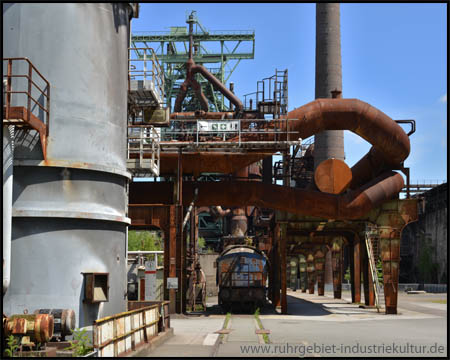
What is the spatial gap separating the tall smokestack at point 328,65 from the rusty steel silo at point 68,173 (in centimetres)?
3110

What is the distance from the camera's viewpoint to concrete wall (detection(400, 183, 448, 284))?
A: 5791cm

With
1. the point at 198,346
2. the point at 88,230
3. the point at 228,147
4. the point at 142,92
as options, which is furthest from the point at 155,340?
the point at 228,147

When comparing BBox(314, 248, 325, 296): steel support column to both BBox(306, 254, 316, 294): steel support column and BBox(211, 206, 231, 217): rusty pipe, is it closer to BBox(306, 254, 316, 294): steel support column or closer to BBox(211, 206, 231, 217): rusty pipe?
BBox(306, 254, 316, 294): steel support column

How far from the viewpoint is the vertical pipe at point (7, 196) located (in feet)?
38.0

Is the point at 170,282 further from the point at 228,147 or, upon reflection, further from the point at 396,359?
the point at 396,359

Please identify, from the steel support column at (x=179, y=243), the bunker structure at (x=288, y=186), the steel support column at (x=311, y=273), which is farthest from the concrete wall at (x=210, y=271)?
the steel support column at (x=179, y=243)

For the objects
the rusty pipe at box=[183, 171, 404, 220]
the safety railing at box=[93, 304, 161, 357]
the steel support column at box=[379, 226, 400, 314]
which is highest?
the rusty pipe at box=[183, 171, 404, 220]

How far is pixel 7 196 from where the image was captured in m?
11.7

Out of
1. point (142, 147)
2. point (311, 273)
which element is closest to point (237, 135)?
point (142, 147)

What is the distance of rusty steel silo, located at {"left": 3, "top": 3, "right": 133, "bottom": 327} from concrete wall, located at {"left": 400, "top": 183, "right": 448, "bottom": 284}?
156ft

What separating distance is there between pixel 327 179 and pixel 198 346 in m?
13.3

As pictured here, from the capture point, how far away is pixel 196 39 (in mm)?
64250

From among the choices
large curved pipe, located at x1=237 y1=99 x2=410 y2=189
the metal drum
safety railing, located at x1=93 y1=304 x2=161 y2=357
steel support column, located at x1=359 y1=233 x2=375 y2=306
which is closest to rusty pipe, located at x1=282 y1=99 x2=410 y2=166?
large curved pipe, located at x1=237 y1=99 x2=410 y2=189

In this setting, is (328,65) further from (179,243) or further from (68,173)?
(68,173)
